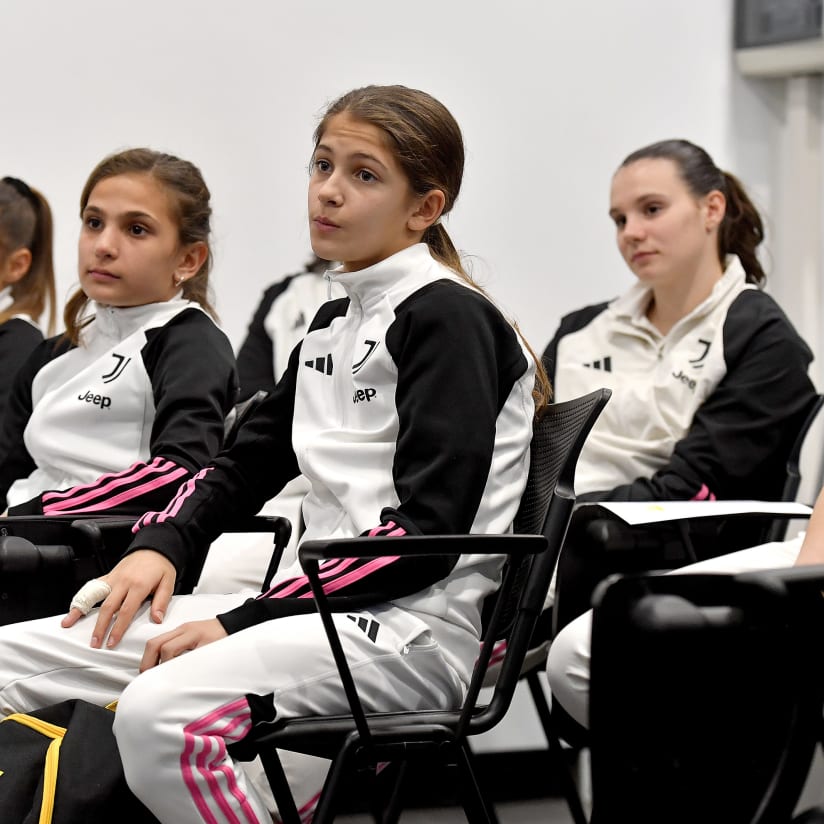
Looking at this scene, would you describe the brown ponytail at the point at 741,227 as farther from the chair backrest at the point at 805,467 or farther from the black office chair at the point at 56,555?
the black office chair at the point at 56,555

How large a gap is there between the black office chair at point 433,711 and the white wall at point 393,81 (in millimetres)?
1935

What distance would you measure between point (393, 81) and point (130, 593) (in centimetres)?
222

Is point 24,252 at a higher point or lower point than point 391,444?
higher

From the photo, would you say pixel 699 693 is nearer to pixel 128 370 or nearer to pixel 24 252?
pixel 128 370

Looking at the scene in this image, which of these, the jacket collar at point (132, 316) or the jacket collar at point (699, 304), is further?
the jacket collar at point (699, 304)

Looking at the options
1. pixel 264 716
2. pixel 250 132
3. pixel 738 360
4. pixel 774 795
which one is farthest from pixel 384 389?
pixel 250 132

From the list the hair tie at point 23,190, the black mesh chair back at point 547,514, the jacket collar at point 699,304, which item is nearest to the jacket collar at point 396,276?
the black mesh chair back at point 547,514

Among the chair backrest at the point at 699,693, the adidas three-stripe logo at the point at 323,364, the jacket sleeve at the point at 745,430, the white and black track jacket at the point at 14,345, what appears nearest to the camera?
the chair backrest at the point at 699,693

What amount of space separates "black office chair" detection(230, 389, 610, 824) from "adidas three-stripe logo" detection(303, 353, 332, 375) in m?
0.38

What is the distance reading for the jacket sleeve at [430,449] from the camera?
5.01 feet

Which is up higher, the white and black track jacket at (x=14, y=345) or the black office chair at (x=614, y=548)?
the white and black track jacket at (x=14, y=345)

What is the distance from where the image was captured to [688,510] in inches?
74.2

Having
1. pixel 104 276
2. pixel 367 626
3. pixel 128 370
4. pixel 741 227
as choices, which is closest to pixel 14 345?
pixel 104 276

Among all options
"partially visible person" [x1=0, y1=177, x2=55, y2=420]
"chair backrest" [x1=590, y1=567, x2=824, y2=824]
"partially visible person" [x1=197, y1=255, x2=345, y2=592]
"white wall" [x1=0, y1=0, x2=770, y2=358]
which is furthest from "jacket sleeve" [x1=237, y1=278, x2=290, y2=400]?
"chair backrest" [x1=590, y1=567, x2=824, y2=824]
